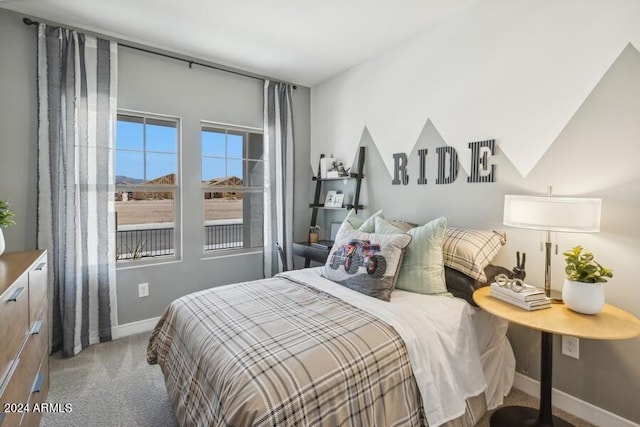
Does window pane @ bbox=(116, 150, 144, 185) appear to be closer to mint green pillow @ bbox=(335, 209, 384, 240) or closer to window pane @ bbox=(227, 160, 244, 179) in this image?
window pane @ bbox=(227, 160, 244, 179)

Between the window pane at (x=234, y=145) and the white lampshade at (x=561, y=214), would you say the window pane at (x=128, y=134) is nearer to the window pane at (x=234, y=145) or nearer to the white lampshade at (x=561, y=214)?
the window pane at (x=234, y=145)

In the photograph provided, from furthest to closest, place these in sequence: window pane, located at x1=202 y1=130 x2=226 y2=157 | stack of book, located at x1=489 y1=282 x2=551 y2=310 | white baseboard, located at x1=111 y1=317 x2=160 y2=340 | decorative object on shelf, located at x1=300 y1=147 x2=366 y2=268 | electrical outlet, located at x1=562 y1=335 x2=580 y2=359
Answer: window pane, located at x1=202 y1=130 x2=226 y2=157, decorative object on shelf, located at x1=300 y1=147 x2=366 y2=268, white baseboard, located at x1=111 y1=317 x2=160 y2=340, electrical outlet, located at x1=562 y1=335 x2=580 y2=359, stack of book, located at x1=489 y1=282 x2=551 y2=310

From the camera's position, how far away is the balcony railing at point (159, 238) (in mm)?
2970

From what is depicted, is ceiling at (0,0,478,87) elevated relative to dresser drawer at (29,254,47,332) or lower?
elevated

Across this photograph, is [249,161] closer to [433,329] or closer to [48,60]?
[48,60]

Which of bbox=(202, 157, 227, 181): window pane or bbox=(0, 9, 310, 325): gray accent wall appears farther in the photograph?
bbox=(202, 157, 227, 181): window pane

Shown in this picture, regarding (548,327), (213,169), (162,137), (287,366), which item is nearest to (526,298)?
(548,327)

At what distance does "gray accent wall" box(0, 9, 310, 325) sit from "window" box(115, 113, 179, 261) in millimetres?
129

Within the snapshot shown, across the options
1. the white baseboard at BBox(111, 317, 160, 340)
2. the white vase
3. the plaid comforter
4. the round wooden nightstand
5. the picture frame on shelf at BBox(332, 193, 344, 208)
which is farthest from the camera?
the picture frame on shelf at BBox(332, 193, 344, 208)

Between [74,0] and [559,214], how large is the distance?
3273 millimetres

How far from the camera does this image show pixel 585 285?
150 cm

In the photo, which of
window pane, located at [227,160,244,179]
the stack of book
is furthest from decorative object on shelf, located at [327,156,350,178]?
the stack of book

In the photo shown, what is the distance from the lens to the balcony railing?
2970mm

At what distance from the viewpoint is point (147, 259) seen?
2.99 m
